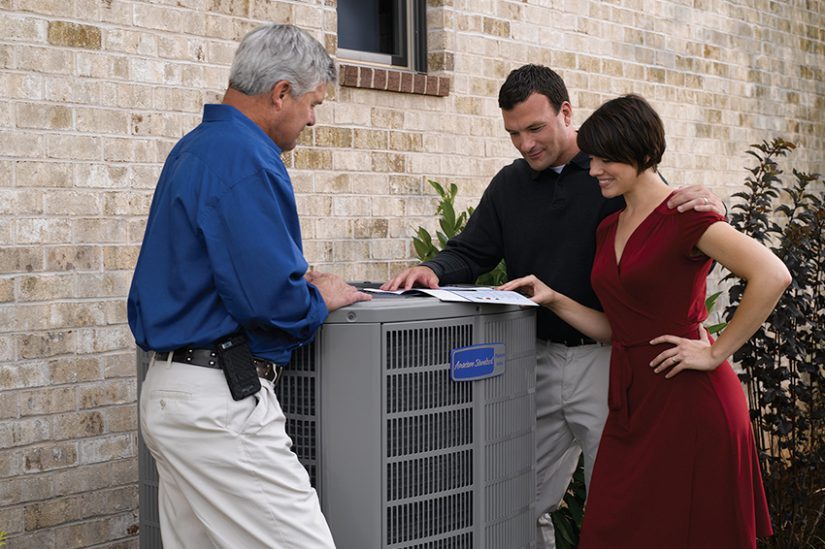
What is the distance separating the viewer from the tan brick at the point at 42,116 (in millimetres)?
4348

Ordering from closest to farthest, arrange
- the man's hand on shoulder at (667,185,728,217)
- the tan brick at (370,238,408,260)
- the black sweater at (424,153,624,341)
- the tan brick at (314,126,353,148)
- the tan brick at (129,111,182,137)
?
1. the man's hand on shoulder at (667,185,728,217)
2. the black sweater at (424,153,624,341)
3. the tan brick at (129,111,182,137)
4. the tan brick at (314,126,353,148)
5. the tan brick at (370,238,408,260)

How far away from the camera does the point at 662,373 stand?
3469 millimetres

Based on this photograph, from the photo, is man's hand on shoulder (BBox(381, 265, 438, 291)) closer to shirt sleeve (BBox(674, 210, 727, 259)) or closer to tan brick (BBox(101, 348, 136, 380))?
shirt sleeve (BBox(674, 210, 727, 259))

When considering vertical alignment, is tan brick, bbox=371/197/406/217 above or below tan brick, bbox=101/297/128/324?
above

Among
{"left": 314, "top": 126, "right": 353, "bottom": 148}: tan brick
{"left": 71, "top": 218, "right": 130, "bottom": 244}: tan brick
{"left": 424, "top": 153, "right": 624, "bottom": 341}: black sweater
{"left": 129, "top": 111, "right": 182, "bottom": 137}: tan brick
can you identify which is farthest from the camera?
{"left": 314, "top": 126, "right": 353, "bottom": 148}: tan brick

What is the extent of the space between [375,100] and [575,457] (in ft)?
8.31

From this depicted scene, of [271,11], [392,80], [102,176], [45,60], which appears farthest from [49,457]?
[392,80]

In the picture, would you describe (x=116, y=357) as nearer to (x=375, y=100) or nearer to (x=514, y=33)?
(x=375, y=100)

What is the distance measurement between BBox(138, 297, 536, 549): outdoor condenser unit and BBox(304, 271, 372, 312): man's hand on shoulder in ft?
0.10

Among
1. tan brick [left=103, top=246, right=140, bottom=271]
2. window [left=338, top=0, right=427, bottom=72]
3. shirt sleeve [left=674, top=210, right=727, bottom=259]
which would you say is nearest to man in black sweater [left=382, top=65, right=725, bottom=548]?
shirt sleeve [left=674, top=210, right=727, bottom=259]

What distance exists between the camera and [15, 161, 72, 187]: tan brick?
4.34 m

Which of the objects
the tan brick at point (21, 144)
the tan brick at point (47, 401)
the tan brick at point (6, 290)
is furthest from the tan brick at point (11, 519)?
the tan brick at point (21, 144)

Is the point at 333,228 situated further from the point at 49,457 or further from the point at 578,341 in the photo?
the point at 578,341

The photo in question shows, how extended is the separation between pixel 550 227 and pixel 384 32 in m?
2.83
